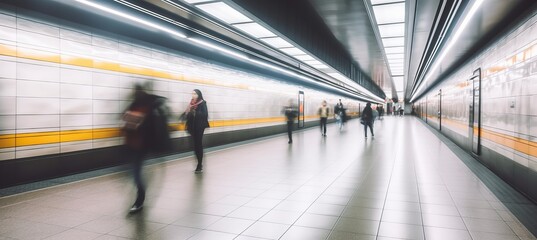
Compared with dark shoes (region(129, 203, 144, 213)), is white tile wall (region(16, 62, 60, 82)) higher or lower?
higher

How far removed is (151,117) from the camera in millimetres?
3781

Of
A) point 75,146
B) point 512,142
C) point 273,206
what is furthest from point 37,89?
point 512,142

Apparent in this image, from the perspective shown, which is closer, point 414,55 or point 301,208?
point 301,208

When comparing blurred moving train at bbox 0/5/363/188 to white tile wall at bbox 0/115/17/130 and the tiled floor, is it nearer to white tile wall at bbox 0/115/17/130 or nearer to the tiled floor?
white tile wall at bbox 0/115/17/130

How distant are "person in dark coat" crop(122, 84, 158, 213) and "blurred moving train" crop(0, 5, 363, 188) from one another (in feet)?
1.37

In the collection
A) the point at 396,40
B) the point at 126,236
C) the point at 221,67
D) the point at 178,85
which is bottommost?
the point at 126,236

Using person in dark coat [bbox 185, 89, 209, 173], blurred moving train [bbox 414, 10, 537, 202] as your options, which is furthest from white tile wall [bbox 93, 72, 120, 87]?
blurred moving train [bbox 414, 10, 537, 202]

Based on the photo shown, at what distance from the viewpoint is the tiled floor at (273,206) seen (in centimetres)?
305

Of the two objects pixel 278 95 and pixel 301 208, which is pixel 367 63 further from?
pixel 301 208

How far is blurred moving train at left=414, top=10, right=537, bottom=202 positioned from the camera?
439 centimetres

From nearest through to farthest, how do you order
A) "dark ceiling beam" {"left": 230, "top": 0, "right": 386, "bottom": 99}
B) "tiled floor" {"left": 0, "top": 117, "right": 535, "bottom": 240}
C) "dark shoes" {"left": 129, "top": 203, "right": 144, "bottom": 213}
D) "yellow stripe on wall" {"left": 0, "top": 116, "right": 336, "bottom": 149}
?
"tiled floor" {"left": 0, "top": 117, "right": 535, "bottom": 240} → "dark shoes" {"left": 129, "top": 203, "right": 144, "bottom": 213} → "yellow stripe on wall" {"left": 0, "top": 116, "right": 336, "bottom": 149} → "dark ceiling beam" {"left": 230, "top": 0, "right": 386, "bottom": 99}

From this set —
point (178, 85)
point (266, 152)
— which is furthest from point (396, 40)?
point (178, 85)

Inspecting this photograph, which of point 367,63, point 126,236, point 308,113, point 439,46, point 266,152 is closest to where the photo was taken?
point 126,236

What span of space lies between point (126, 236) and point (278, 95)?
1225 centimetres
